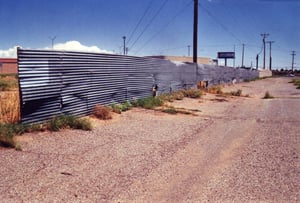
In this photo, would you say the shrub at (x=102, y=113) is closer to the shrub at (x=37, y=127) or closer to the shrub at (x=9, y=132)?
the shrub at (x=37, y=127)

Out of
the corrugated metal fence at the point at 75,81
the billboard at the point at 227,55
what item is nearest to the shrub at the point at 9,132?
the corrugated metal fence at the point at 75,81

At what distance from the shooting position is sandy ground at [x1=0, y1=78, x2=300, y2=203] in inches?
196

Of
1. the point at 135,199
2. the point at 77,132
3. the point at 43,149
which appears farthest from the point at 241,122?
the point at 135,199

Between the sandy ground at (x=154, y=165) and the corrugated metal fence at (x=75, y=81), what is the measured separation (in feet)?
3.21

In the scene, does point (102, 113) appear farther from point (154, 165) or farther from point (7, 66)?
point (7, 66)

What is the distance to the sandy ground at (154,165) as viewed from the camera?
16.4 ft

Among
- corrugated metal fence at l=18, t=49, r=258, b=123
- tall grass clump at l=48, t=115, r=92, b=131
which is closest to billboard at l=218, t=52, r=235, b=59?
corrugated metal fence at l=18, t=49, r=258, b=123

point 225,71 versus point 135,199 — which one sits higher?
point 225,71

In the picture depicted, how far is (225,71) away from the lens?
4212 cm

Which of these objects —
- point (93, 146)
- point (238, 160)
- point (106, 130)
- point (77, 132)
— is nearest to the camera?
point (238, 160)

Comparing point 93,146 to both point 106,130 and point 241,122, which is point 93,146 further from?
point 241,122

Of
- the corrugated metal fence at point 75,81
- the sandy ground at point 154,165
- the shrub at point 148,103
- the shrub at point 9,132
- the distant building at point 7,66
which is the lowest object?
the sandy ground at point 154,165

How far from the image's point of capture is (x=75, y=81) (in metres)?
10.9

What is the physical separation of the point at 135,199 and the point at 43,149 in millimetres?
3140
